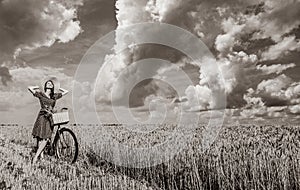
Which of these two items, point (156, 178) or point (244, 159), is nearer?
point (244, 159)

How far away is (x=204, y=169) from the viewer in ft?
26.7

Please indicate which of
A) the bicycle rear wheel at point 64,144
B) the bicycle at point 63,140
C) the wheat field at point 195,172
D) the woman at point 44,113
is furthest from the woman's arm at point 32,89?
the wheat field at point 195,172

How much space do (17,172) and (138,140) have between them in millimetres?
3903

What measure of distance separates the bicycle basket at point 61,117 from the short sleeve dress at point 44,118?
230mm

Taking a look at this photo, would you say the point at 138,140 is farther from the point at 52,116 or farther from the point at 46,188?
the point at 46,188

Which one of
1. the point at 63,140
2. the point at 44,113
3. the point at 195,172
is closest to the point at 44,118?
the point at 44,113

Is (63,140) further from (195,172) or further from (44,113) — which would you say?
(195,172)

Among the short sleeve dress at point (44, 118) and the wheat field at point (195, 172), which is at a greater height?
the short sleeve dress at point (44, 118)

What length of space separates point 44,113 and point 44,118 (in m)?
0.17

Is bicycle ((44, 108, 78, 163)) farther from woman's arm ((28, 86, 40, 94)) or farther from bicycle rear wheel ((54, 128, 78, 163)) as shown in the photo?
woman's arm ((28, 86, 40, 94))

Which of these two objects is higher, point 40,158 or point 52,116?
point 52,116

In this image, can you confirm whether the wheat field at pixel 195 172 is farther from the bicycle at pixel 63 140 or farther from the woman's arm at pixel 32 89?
the woman's arm at pixel 32 89

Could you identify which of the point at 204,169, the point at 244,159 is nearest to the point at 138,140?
the point at 204,169

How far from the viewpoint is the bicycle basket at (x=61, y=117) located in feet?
34.6
